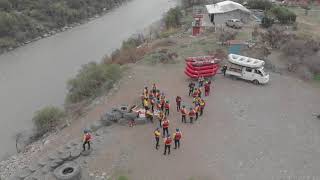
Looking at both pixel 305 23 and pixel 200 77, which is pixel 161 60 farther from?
pixel 305 23

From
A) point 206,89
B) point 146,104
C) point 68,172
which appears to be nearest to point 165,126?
point 146,104

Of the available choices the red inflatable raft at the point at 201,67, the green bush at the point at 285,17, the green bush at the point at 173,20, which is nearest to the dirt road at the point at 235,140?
the red inflatable raft at the point at 201,67

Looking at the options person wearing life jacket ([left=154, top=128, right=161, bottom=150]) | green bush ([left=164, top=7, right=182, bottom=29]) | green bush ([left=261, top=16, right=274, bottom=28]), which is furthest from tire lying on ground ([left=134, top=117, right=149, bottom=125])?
green bush ([left=164, top=7, right=182, bottom=29])

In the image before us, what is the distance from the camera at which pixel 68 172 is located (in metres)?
18.0

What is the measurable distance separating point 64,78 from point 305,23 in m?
24.3

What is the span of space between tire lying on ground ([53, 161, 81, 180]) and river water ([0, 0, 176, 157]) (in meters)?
8.22

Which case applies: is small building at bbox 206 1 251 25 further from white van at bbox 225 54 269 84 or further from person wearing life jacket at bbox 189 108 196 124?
person wearing life jacket at bbox 189 108 196 124

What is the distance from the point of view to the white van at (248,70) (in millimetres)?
27250

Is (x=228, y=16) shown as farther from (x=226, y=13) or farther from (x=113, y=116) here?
(x=113, y=116)

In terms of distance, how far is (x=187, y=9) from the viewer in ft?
185

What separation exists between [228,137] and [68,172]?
7.75 m

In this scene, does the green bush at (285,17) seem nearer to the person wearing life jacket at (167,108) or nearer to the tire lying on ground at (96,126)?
the person wearing life jacket at (167,108)

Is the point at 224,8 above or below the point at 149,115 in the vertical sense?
above

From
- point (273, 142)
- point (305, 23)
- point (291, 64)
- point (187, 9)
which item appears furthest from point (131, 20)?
point (273, 142)
